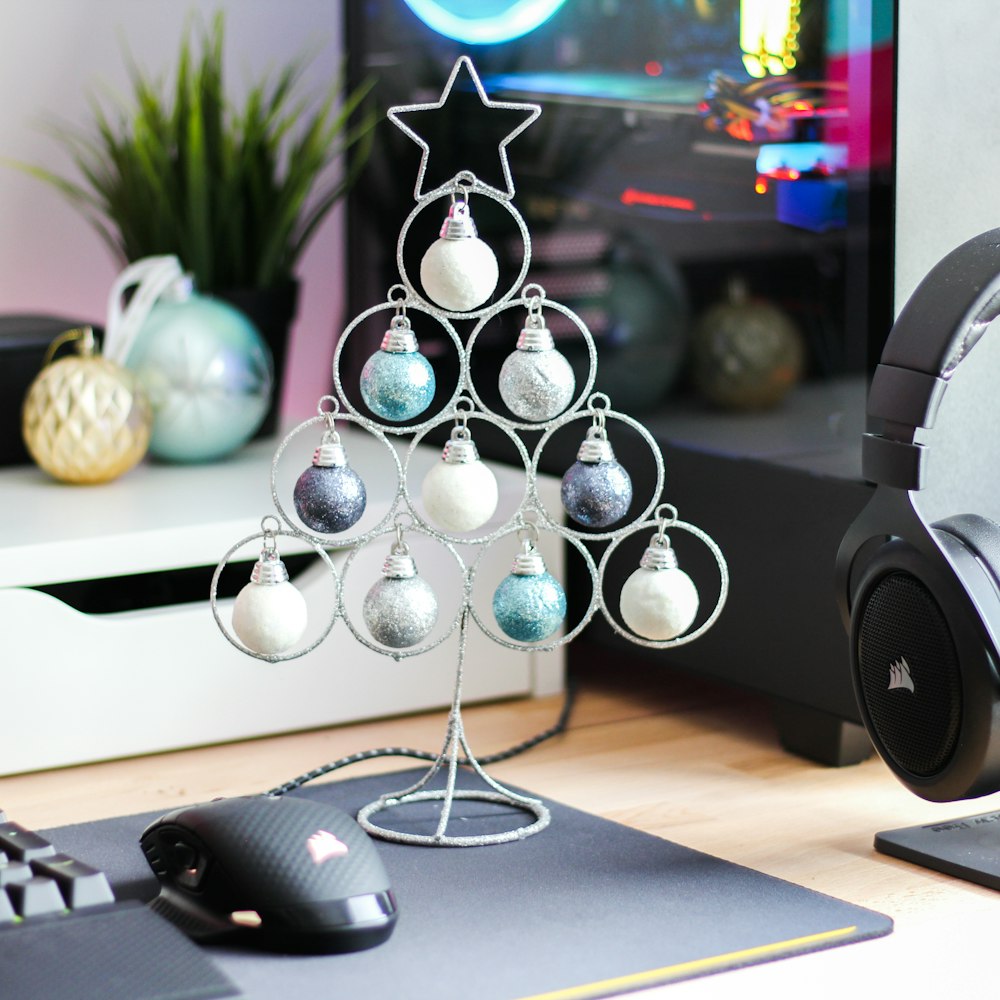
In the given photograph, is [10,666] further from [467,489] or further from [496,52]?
[496,52]

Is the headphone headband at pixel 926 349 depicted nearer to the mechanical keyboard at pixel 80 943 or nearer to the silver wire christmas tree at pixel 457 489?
the silver wire christmas tree at pixel 457 489

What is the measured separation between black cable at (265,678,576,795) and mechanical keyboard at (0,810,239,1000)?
8.3 inches

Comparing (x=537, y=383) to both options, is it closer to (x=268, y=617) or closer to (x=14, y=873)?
(x=268, y=617)

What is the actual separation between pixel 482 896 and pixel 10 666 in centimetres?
32

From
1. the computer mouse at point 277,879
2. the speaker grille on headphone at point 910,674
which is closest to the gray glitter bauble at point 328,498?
the computer mouse at point 277,879

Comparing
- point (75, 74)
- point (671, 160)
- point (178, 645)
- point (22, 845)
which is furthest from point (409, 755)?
point (75, 74)

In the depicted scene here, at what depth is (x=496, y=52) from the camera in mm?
1119

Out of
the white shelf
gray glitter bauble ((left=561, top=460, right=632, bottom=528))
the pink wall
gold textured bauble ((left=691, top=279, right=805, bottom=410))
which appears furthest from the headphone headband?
the pink wall

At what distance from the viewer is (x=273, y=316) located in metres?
→ 1.18

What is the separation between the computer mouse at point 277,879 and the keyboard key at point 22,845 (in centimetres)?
5

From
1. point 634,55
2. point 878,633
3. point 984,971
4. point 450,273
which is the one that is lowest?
point 984,971

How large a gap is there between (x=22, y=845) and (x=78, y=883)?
4 centimetres

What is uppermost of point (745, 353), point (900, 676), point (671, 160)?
point (671, 160)

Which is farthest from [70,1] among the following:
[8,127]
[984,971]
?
[984,971]
